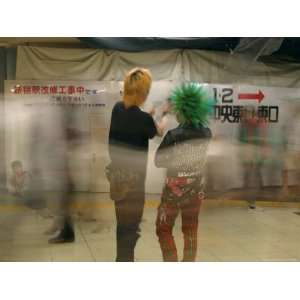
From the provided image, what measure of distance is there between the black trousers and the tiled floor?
0.04m

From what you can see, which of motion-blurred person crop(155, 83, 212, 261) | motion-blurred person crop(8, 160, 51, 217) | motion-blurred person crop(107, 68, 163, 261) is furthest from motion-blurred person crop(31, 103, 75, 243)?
motion-blurred person crop(155, 83, 212, 261)

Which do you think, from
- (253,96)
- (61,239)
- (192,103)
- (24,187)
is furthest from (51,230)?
(253,96)

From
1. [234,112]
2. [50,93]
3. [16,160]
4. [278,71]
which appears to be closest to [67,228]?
[16,160]

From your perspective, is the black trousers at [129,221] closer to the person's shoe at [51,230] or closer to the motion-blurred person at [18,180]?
the person's shoe at [51,230]

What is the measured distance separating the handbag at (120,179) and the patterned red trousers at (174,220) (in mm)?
244

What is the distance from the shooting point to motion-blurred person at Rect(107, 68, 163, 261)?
2807 millimetres

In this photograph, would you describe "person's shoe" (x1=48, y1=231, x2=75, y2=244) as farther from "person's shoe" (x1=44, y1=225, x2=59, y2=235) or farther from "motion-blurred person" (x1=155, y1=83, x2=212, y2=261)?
"motion-blurred person" (x1=155, y1=83, x2=212, y2=261)

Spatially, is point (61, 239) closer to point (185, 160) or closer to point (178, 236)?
point (178, 236)

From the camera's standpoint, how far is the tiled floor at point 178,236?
2.88 m

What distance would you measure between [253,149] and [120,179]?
2.89 feet

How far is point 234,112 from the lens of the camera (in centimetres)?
287

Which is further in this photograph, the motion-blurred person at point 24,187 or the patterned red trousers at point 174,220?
the patterned red trousers at point 174,220

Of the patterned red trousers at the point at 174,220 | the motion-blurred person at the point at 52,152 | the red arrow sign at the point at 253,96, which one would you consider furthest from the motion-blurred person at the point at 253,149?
the motion-blurred person at the point at 52,152

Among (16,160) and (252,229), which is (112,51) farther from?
(252,229)
